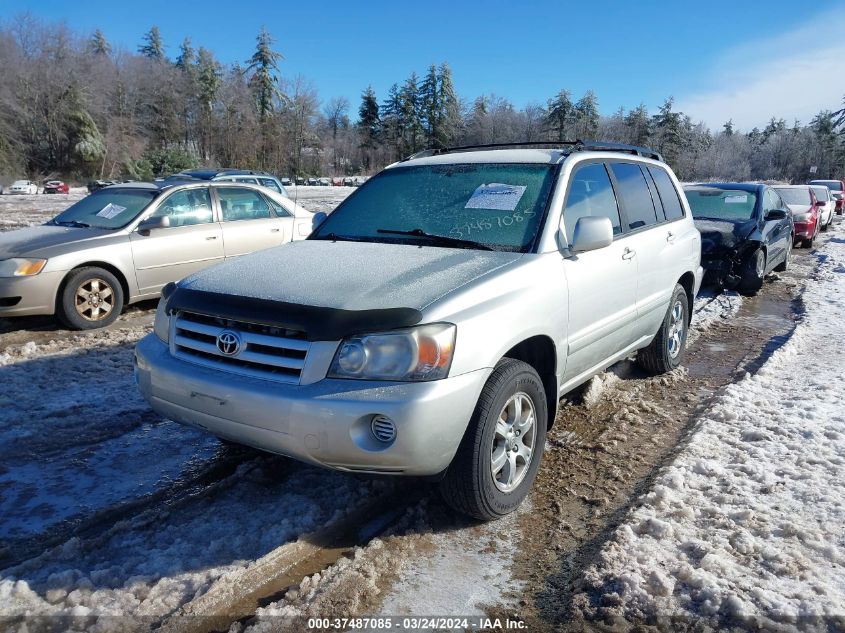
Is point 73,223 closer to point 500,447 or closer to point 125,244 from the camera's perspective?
point 125,244

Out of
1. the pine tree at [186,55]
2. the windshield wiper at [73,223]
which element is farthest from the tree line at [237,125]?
the windshield wiper at [73,223]

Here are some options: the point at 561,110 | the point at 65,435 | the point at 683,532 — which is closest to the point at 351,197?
the point at 65,435

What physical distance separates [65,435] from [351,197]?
2.53m

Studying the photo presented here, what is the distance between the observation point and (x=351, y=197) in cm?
464

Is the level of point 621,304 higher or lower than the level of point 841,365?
higher

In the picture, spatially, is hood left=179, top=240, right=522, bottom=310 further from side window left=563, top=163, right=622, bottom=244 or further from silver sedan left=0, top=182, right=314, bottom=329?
silver sedan left=0, top=182, right=314, bottom=329

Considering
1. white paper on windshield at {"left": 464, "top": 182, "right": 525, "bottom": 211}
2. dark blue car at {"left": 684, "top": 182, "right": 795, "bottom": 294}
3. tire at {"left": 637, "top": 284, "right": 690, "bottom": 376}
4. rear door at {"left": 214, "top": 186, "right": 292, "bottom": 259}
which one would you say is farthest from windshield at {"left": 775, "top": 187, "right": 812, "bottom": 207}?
white paper on windshield at {"left": 464, "top": 182, "right": 525, "bottom": 211}

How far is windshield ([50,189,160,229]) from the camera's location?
283 inches

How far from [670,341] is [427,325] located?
3.58 m

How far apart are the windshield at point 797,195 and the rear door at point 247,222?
46.8ft

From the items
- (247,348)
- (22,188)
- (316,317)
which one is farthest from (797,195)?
(22,188)

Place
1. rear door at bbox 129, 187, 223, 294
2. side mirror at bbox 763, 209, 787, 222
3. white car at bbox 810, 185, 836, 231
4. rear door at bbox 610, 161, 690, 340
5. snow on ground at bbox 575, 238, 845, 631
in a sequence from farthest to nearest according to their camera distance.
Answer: white car at bbox 810, 185, 836, 231 → side mirror at bbox 763, 209, 787, 222 → rear door at bbox 129, 187, 223, 294 → rear door at bbox 610, 161, 690, 340 → snow on ground at bbox 575, 238, 845, 631

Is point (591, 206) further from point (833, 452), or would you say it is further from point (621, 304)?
point (833, 452)

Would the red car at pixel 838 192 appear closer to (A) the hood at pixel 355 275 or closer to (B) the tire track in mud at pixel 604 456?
(B) the tire track in mud at pixel 604 456
